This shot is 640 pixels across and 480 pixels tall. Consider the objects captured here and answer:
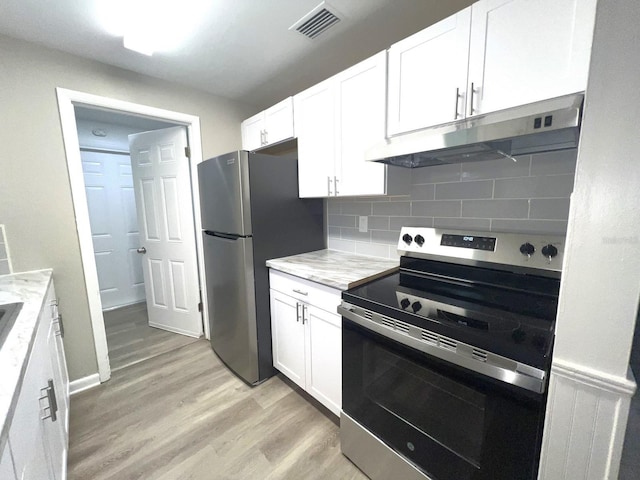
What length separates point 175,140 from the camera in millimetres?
2480

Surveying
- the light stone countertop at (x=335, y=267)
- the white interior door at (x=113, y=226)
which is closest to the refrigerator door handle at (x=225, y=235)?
the light stone countertop at (x=335, y=267)

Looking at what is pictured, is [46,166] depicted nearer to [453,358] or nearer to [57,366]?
[57,366]

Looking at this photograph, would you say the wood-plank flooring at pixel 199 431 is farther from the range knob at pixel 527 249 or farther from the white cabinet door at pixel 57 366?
the range knob at pixel 527 249

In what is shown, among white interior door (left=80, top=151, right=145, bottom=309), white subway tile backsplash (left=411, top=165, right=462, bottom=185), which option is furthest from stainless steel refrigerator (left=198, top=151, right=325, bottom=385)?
white interior door (left=80, top=151, right=145, bottom=309)

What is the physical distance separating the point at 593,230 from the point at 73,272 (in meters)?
2.78

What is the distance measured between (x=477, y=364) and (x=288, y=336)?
1252 mm

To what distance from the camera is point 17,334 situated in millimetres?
870

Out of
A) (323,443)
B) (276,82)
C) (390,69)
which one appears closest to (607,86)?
(390,69)

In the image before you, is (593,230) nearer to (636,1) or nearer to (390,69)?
(636,1)

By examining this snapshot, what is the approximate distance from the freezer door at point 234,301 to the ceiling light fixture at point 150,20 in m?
1.30

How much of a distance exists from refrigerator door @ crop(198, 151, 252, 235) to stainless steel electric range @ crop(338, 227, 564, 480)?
3.18 feet

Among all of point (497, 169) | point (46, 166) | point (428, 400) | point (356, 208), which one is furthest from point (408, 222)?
point (46, 166)

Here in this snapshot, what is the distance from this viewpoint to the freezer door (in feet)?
6.09

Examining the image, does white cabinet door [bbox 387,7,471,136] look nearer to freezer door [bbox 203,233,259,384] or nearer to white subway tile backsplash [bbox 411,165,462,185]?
white subway tile backsplash [bbox 411,165,462,185]
